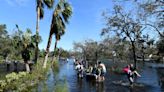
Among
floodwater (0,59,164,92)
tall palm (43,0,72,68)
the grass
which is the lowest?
floodwater (0,59,164,92)

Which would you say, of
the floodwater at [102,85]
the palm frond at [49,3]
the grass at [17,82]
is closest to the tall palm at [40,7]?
the palm frond at [49,3]

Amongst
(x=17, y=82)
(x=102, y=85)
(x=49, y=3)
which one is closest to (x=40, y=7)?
(x=49, y=3)

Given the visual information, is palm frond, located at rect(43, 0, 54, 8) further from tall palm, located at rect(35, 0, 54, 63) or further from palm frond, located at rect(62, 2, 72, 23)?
palm frond, located at rect(62, 2, 72, 23)

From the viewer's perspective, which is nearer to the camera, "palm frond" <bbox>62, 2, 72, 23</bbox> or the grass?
the grass

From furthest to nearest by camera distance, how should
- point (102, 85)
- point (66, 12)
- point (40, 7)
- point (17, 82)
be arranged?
point (66, 12), point (40, 7), point (102, 85), point (17, 82)

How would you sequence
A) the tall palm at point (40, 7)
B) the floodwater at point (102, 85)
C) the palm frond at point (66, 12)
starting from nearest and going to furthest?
the floodwater at point (102, 85) → the tall palm at point (40, 7) → the palm frond at point (66, 12)

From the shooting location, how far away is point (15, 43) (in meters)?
40.5

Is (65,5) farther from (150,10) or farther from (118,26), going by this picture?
(150,10)

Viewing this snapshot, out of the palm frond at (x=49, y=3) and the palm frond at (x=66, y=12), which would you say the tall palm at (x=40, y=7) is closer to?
the palm frond at (x=49, y=3)

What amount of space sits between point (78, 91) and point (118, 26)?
20.6 meters

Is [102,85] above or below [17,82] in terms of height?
below

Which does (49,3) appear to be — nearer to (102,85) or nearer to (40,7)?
(40,7)

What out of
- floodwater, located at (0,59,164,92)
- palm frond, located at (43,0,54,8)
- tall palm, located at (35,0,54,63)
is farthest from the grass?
palm frond, located at (43,0,54,8)

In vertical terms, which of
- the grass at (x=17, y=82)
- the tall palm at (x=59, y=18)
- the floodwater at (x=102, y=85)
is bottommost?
the floodwater at (x=102, y=85)
